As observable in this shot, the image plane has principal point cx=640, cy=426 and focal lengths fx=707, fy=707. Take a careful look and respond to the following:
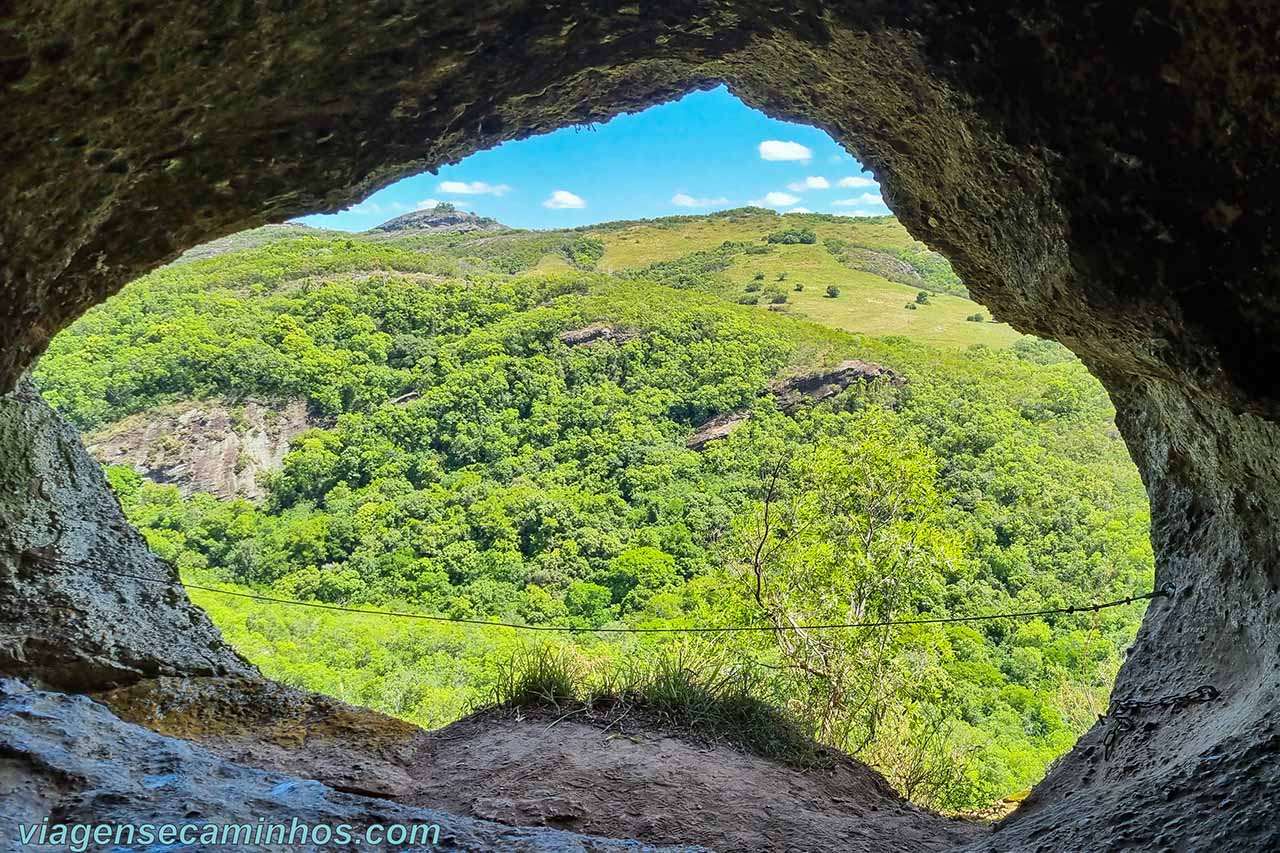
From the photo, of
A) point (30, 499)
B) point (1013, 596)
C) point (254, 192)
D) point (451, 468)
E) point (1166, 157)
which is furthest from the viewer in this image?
point (451, 468)

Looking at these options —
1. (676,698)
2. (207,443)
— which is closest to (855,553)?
(676,698)

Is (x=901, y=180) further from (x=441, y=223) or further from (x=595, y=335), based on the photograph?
(x=441, y=223)

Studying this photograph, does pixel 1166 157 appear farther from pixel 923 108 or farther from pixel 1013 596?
pixel 1013 596

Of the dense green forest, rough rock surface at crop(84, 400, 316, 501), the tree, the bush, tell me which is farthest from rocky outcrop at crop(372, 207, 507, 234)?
the tree

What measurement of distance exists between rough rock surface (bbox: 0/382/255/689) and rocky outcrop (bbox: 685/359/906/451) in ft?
157

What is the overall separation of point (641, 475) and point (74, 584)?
44028mm

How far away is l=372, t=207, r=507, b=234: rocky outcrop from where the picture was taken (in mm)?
116875

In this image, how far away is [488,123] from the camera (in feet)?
13.9

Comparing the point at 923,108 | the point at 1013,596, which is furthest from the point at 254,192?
the point at 1013,596

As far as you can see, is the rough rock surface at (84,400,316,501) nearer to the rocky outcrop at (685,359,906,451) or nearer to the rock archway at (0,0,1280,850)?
the rocky outcrop at (685,359,906,451)

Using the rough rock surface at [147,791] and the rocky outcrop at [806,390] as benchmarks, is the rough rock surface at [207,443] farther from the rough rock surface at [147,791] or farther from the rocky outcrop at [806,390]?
the rough rock surface at [147,791]

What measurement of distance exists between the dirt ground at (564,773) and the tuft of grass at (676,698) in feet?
0.58

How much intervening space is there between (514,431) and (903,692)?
1983 inches

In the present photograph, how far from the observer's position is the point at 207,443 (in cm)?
5378
